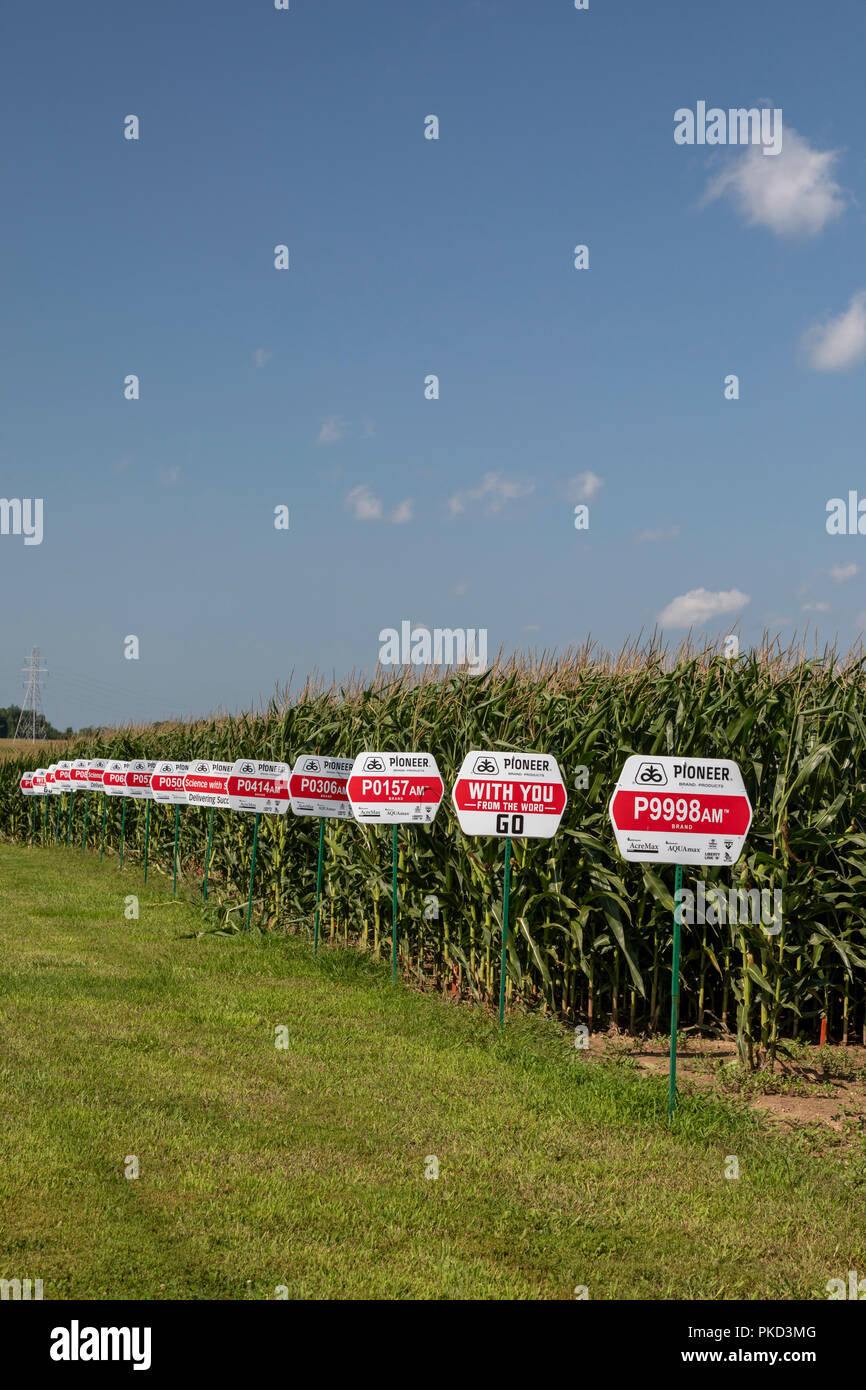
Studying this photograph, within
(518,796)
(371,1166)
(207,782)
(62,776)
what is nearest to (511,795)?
(518,796)

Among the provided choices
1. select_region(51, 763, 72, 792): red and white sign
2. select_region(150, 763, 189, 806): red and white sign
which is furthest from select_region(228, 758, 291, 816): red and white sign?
select_region(51, 763, 72, 792): red and white sign

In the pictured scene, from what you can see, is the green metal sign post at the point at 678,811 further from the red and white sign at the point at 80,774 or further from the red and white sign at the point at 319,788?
the red and white sign at the point at 80,774

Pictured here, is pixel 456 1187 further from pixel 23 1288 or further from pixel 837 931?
pixel 837 931

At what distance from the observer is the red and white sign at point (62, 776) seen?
2742 centimetres

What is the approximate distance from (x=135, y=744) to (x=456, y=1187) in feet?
85.6

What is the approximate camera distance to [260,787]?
15.2 meters

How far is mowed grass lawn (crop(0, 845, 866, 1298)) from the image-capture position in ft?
17.0

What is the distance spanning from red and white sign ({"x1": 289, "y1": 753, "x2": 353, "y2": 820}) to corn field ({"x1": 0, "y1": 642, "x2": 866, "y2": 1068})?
55cm

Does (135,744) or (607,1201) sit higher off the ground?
(135,744)

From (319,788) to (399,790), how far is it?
6.85 ft

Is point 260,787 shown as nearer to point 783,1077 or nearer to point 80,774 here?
point 783,1077
